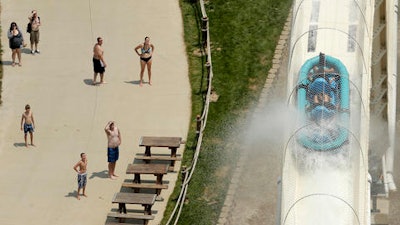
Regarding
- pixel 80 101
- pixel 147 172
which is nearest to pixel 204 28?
pixel 80 101

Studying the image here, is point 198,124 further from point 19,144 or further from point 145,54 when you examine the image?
point 19,144

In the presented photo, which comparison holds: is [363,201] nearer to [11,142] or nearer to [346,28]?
[346,28]

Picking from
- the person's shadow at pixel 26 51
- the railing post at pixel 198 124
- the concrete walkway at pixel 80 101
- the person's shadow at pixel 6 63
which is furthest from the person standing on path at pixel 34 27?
the railing post at pixel 198 124

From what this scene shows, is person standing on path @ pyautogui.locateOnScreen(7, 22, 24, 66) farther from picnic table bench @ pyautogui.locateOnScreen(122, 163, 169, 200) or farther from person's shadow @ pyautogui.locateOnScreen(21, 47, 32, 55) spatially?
picnic table bench @ pyautogui.locateOnScreen(122, 163, 169, 200)

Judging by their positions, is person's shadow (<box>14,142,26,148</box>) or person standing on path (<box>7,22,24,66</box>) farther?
person standing on path (<box>7,22,24,66</box>)

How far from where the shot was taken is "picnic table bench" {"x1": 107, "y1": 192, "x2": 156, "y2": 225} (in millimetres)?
34094

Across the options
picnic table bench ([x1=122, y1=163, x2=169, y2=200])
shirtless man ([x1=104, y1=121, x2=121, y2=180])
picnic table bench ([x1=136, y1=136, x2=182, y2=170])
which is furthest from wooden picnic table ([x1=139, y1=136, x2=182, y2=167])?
shirtless man ([x1=104, y1=121, x2=121, y2=180])

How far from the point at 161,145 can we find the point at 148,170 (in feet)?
3.39

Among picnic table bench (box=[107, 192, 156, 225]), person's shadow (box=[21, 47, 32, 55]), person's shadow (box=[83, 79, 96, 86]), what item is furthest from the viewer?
person's shadow (box=[21, 47, 32, 55])

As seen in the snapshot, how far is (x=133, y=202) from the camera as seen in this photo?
34156 millimetres

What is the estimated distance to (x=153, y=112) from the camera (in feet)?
127

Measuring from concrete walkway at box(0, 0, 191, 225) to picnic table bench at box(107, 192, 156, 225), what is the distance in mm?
606

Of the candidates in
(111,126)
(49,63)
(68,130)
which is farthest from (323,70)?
(49,63)

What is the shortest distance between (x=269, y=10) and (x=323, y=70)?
12.1 m
